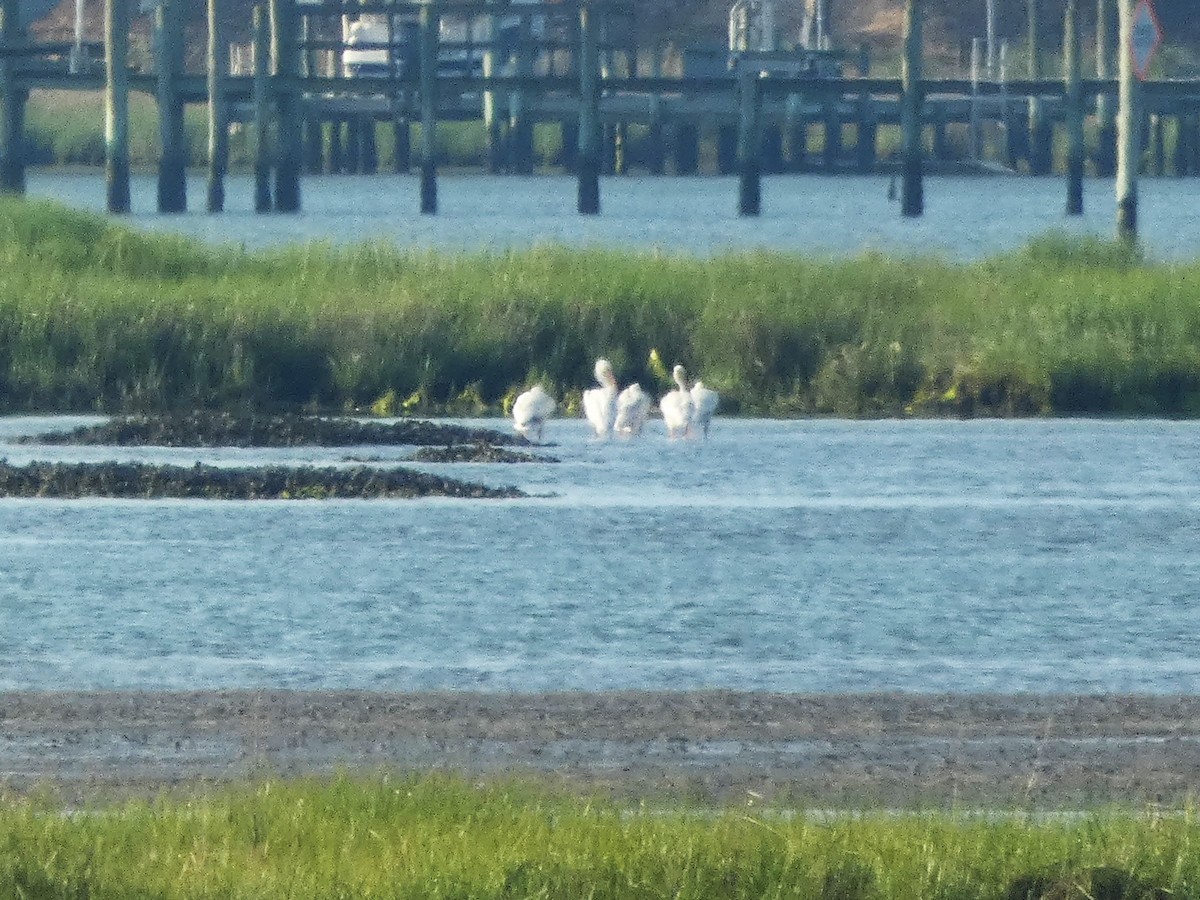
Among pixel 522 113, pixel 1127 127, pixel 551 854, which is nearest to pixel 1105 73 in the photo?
pixel 522 113

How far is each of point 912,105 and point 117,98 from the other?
568 inches

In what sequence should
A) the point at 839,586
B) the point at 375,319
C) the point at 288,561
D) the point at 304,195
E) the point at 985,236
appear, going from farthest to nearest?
the point at 304,195 → the point at 985,236 → the point at 375,319 → the point at 288,561 → the point at 839,586

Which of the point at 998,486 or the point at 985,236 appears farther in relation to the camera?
the point at 985,236

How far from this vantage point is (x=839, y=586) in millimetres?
15000

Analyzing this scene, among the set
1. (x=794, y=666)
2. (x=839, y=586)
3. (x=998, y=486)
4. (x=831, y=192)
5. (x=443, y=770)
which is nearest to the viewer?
(x=443, y=770)

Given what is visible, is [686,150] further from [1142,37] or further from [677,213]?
[1142,37]

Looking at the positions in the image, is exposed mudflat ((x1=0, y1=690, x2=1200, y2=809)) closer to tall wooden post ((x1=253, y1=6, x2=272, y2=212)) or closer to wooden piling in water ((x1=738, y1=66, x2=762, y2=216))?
wooden piling in water ((x1=738, y1=66, x2=762, y2=216))

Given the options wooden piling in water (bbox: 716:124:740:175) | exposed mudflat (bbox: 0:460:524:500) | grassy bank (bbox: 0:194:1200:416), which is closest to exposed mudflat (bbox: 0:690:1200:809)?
exposed mudflat (bbox: 0:460:524:500)

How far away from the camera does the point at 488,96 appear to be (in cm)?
7806

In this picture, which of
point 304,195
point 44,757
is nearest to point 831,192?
point 304,195

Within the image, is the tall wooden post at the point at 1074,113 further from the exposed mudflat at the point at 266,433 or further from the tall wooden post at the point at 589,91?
the exposed mudflat at the point at 266,433

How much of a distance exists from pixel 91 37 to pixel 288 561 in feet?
357

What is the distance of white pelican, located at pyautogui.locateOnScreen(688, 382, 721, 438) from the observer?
70.2 ft

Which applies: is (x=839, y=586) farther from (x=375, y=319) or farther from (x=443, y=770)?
(x=375, y=319)
